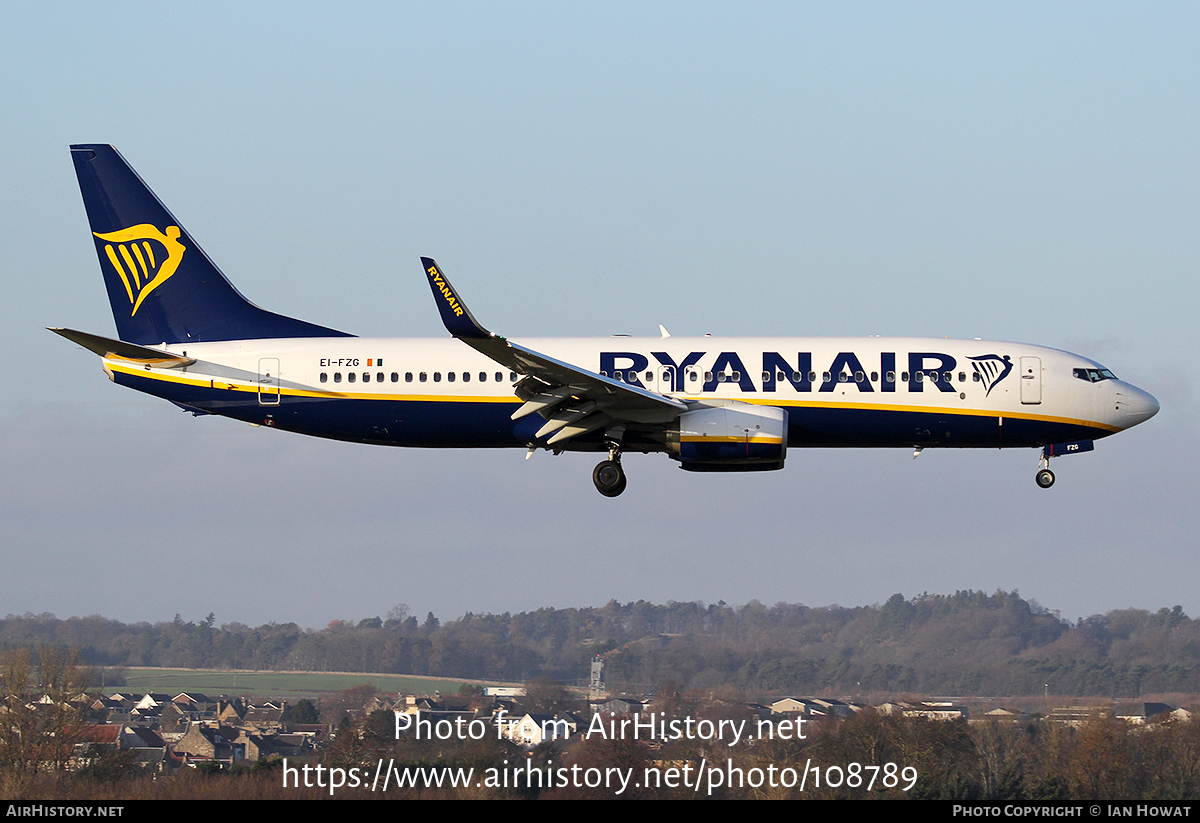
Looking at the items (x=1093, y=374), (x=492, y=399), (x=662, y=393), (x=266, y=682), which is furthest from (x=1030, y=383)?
(x=266, y=682)

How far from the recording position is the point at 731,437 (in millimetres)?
44094

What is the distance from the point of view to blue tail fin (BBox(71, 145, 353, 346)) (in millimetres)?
49406

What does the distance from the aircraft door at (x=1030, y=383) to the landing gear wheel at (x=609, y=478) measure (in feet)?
40.5

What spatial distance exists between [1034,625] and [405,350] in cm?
3402

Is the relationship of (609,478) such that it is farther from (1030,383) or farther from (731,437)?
(1030,383)

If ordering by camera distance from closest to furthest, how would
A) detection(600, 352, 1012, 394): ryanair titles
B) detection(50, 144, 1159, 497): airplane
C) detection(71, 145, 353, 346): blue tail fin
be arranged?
detection(50, 144, 1159, 497): airplane, detection(600, 352, 1012, 394): ryanair titles, detection(71, 145, 353, 346): blue tail fin

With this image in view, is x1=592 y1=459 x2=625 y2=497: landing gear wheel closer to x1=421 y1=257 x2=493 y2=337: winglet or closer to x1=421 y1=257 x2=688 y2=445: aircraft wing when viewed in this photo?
x1=421 y1=257 x2=688 y2=445: aircraft wing

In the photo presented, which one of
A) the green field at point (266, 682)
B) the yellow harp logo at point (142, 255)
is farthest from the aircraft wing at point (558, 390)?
the green field at point (266, 682)

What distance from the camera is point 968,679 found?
57.3 metres

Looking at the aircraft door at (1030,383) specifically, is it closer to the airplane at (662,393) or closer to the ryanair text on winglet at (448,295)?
the airplane at (662,393)

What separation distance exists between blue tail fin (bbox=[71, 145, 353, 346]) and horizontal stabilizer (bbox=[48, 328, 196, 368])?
1823 mm

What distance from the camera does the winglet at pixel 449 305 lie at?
40.3 m

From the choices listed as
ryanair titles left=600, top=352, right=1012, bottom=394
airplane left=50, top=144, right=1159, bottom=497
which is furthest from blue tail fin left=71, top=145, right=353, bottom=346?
ryanair titles left=600, top=352, right=1012, bottom=394
